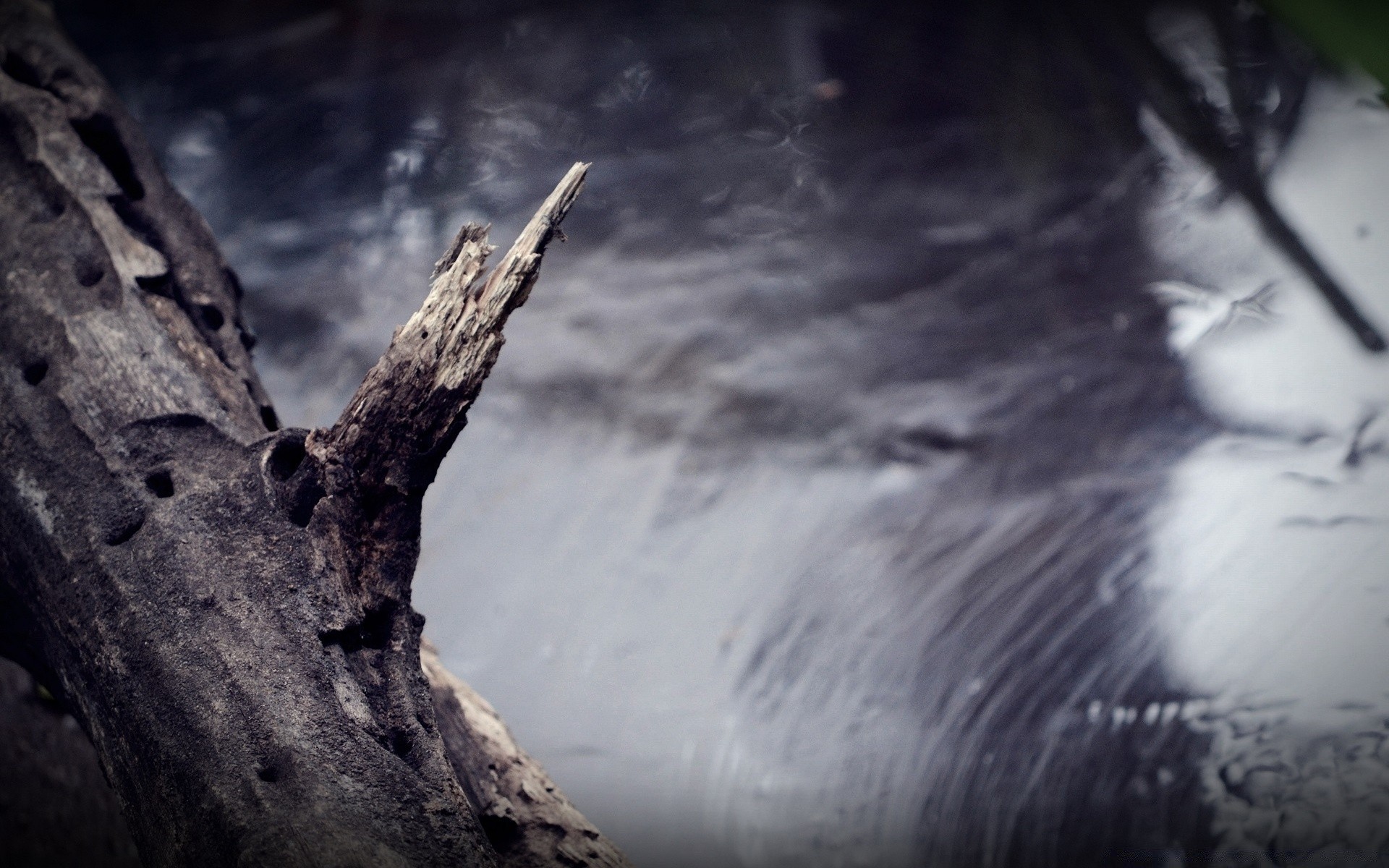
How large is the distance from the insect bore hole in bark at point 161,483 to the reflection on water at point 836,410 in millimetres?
923

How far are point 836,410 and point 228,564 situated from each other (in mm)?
1558

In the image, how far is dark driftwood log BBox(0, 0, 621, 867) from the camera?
70 cm

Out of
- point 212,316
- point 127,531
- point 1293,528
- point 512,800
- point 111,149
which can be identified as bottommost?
point 1293,528

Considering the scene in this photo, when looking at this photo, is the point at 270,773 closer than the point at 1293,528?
Yes

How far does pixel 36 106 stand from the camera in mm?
974

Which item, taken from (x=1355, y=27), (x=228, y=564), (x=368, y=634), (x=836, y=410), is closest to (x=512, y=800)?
(x=368, y=634)

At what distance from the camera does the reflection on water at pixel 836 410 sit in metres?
1.47

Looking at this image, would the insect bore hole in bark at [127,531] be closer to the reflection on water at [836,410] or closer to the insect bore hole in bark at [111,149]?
the insect bore hole in bark at [111,149]

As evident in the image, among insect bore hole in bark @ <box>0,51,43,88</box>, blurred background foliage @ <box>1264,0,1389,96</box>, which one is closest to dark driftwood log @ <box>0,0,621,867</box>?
insect bore hole in bark @ <box>0,51,43,88</box>

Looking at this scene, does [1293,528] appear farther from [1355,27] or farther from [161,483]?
[161,483]

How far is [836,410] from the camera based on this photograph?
214 centimetres

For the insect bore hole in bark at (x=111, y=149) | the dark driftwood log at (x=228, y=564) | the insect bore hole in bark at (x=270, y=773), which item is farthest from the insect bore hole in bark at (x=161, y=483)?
the insect bore hole in bark at (x=111, y=149)

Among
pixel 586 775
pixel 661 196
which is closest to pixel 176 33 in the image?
pixel 661 196

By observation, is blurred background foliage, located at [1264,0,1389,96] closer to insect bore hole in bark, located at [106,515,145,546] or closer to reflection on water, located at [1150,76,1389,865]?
reflection on water, located at [1150,76,1389,865]
